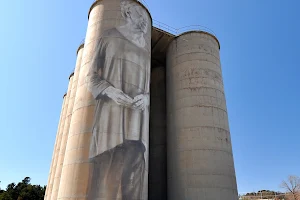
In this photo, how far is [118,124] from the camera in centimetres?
1598

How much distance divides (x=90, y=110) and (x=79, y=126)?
1.45 m

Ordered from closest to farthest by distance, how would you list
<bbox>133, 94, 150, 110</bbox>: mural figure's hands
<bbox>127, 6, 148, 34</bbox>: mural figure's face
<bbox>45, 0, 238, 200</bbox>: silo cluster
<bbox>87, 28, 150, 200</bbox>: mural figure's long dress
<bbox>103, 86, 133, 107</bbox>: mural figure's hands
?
1. <bbox>87, 28, 150, 200</bbox>: mural figure's long dress
2. <bbox>45, 0, 238, 200</bbox>: silo cluster
3. <bbox>103, 86, 133, 107</bbox>: mural figure's hands
4. <bbox>133, 94, 150, 110</bbox>: mural figure's hands
5. <bbox>127, 6, 148, 34</bbox>: mural figure's face

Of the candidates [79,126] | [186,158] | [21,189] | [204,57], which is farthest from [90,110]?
[21,189]

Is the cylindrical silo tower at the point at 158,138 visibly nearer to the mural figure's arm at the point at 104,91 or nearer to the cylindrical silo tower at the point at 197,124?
the cylindrical silo tower at the point at 197,124

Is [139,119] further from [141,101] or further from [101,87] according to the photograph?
[101,87]

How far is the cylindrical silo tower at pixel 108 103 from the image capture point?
47.5 feet

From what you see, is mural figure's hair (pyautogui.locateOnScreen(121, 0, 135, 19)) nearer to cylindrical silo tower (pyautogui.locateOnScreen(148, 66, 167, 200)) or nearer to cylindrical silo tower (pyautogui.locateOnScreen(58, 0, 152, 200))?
cylindrical silo tower (pyautogui.locateOnScreen(58, 0, 152, 200))

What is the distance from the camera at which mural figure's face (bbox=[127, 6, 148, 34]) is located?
2060cm

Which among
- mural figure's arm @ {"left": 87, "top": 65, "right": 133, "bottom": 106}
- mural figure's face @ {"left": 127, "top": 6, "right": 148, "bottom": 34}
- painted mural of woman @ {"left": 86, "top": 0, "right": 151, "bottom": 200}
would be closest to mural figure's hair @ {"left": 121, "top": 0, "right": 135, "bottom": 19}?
painted mural of woman @ {"left": 86, "top": 0, "right": 151, "bottom": 200}

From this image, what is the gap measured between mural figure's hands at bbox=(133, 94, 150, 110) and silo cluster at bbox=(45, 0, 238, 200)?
0.28 feet

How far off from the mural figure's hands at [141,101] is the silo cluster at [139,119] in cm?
8

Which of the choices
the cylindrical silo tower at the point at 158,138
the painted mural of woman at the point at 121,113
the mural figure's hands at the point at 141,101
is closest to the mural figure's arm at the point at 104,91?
the painted mural of woman at the point at 121,113

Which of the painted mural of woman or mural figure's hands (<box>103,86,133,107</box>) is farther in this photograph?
mural figure's hands (<box>103,86,133,107</box>)

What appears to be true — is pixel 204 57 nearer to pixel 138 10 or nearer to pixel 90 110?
pixel 138 10
